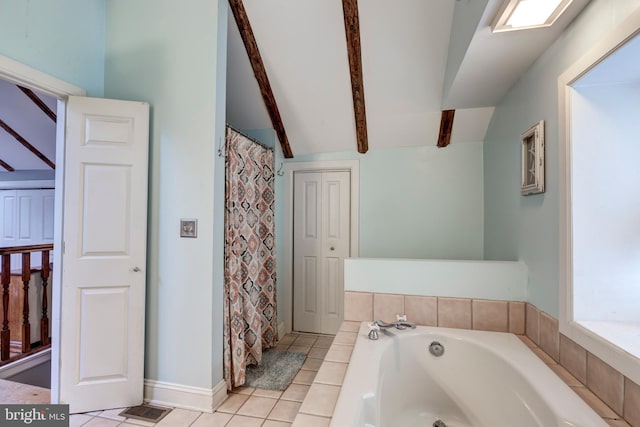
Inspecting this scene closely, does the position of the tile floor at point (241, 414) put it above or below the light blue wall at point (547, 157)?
below

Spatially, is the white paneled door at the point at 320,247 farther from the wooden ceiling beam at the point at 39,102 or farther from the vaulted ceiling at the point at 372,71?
the wooden ceiling beam at the point at 39,102

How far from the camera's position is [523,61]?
1585mm

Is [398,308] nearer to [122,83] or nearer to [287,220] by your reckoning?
[287,220]

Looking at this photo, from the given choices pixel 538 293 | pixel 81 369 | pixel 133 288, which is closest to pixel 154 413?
pixel 81 369

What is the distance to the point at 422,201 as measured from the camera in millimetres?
2879

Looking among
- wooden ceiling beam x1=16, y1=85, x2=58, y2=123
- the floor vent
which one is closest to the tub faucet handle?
the floor vent

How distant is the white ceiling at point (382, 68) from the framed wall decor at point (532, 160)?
394 millimetres

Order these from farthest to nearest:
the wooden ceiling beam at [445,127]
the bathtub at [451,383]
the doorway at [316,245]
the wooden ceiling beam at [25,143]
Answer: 1. the wooden ceiling beam at [25,143]
2. the doorway at [316,245]
3. the wooden ceiling beam at [445,127]
4. the bathtub at [451,383]

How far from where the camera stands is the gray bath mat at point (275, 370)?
2.17 m

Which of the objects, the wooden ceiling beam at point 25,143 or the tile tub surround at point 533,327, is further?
the wooden ceiling beam at point 25,143

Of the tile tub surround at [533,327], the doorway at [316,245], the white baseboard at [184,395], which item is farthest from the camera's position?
the doorway at [316,245]

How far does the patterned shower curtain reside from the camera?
209 centimetres

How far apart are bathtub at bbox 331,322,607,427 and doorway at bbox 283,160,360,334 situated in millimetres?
1303

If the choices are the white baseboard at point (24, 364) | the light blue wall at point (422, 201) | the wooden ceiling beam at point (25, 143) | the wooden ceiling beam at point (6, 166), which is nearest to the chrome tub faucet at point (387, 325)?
the light blue wall at point (422, 201)
